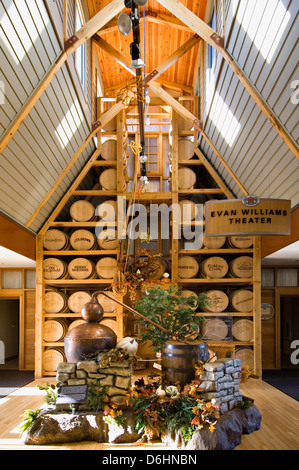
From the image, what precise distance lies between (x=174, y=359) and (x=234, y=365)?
0.73m

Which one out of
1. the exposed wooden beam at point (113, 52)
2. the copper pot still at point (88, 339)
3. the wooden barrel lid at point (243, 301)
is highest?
the exposed wooden beam at point (113, 52)

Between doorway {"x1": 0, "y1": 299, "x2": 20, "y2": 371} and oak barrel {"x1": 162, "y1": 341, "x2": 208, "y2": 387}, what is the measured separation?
5815 mm

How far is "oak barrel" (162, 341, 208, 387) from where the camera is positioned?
4.78 metres

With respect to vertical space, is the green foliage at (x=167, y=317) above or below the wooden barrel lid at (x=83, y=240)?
below

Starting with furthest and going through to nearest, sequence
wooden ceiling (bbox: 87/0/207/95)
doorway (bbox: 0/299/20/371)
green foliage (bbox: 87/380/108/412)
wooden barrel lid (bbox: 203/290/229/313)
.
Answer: doorway (bbox: 0/299/20/371) → wooden barrel lid (bbox: 203/290/229/313) → wooden ceiling (bbox: 87/0/207/95) → green foliage (bbox: 87/380/108/412)

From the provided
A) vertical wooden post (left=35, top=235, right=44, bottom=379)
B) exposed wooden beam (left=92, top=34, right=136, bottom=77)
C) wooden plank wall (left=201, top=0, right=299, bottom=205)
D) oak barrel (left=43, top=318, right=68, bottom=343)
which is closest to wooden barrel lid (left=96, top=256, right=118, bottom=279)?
vertical wooden post (left=35, top=235, right=44, bottom=379)

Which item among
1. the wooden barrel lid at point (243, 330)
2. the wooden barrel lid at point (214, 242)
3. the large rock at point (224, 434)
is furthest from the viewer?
the wooden barrel lid at point (214, 242)

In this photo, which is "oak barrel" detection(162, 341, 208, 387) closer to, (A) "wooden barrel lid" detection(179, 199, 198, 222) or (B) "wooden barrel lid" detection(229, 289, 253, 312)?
(B) "wooden barrel lid" detection(229, 289, 253, 312)

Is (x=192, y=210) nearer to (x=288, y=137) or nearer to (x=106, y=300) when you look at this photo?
(x=106, y=300)

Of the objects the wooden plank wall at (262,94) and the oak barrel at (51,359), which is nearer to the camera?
the wooden plank wall at (262,94)

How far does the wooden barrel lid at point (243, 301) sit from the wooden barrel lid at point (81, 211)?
302 centimetres

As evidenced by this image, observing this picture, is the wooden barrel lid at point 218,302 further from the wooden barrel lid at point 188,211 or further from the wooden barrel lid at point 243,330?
the wooden barrel lid at point 188,211

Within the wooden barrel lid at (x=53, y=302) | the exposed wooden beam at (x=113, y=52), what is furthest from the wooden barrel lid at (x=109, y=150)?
the wooden barrel lid at (x=53, y=302)

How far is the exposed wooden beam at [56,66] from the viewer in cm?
505
